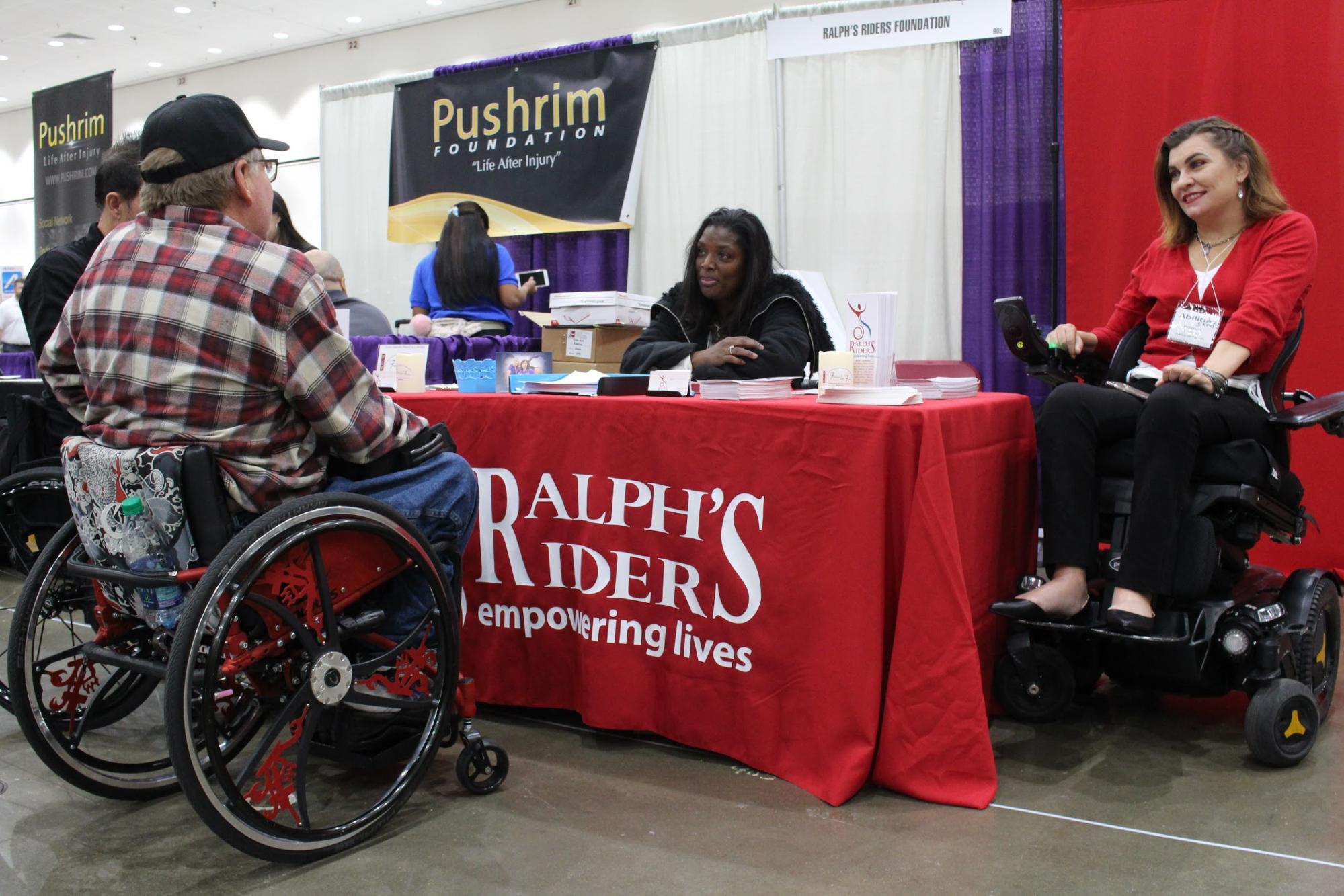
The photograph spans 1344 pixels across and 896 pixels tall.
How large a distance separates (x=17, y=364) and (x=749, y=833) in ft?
16.0

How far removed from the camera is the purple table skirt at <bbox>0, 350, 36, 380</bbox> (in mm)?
5121

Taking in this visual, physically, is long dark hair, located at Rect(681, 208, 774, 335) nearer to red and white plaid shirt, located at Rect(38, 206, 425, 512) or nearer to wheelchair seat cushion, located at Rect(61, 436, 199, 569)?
red and white plaid shirt, located at Rect(38, 206, 425, 512)

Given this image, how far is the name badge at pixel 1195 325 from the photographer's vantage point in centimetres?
221

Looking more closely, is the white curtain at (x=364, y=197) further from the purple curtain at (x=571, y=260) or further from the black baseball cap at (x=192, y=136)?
the black baseball cap at (x=192, y=136)

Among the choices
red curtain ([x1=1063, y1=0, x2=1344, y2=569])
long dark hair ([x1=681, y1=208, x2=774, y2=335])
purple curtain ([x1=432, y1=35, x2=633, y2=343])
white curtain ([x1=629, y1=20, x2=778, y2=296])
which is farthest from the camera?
purple curtain ([x1=432, y1=35, x2=633, y2=343])

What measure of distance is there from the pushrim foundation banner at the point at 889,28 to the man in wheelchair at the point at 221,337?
10.6 feet

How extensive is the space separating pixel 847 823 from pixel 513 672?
85cm

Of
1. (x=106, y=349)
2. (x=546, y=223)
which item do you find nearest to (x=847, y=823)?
(x=106, y=349)

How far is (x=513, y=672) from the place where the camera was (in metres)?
2.33

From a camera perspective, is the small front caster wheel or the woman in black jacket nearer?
the small front caster wheel

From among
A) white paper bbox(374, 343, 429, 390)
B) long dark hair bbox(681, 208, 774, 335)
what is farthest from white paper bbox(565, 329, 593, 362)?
white paper bbox(374, 343, 429, 390)

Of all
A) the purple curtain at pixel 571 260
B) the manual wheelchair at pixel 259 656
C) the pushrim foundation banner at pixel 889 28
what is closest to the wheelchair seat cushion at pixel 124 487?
the manual wheelchair at pixel 259 656

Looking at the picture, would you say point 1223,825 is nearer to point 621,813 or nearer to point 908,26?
point 621,813

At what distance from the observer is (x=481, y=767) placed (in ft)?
6.30
